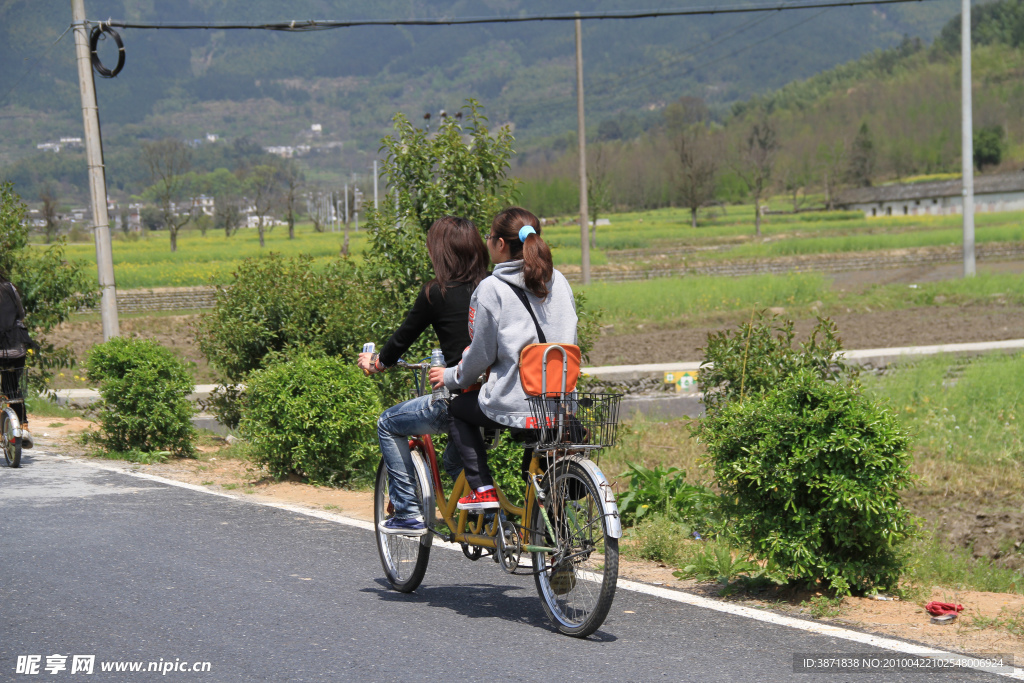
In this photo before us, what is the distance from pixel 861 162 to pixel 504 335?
137 metres

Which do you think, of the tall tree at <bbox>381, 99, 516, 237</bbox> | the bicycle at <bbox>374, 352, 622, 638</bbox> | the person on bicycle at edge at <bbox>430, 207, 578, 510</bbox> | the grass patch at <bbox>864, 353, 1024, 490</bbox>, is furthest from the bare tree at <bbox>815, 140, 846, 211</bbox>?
the bicycle at <bbox>374, 352, 622, 638</bbox>

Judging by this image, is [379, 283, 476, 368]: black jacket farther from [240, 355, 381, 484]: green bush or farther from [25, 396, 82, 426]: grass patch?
[25, 396, 82, 426]: grass patch

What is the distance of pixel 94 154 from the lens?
12.9m

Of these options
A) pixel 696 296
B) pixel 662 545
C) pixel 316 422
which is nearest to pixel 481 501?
pixel 662 545

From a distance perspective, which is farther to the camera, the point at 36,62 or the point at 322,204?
the point at 322,204

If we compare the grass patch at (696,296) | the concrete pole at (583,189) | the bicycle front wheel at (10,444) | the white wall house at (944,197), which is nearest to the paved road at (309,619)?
the bicycle front wheel at (10,444)

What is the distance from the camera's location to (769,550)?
5176mm

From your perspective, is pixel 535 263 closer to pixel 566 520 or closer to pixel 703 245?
pixel 566 520

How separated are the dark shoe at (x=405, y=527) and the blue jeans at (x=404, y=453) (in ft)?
0.09

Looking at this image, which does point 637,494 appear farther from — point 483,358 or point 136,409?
point 136,409

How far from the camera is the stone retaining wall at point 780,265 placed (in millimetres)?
37188

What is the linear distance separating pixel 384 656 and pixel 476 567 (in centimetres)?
169

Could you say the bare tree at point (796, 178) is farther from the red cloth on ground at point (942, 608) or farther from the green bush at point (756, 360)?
the red cloth on ground at point (942, 608)

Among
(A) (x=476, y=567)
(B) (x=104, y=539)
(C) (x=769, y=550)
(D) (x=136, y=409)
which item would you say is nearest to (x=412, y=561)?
(A) (x=476, y=567)
